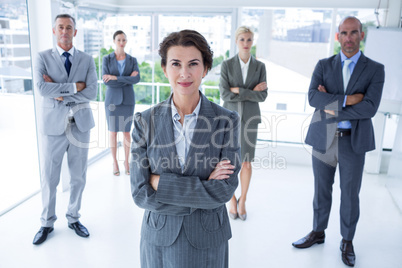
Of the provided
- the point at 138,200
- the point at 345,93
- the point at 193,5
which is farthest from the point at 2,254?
the point at 193,5

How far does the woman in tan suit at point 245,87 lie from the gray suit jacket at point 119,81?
1.60 meters

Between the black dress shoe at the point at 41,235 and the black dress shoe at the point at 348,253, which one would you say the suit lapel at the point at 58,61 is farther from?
the black dress shoe at the point at 348,253

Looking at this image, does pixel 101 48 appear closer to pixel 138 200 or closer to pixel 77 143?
pixel 77 143

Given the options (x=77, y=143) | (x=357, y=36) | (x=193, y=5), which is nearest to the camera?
(x=357, y=36)

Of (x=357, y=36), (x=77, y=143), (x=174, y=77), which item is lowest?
(x=77, y=143)

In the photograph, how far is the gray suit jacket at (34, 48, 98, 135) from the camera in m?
3.27

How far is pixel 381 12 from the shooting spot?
5.18m

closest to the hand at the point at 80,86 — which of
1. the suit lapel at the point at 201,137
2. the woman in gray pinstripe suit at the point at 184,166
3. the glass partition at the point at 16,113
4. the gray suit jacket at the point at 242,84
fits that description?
the glass partition at the point at 16,113

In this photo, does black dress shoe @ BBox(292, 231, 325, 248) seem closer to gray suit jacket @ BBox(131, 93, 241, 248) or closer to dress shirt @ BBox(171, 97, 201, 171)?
gray suit jacket @ BBox(131, 93, 241, 248)

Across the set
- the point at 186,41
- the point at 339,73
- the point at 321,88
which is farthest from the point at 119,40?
the point at 186,41

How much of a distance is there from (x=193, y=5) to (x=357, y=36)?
3.13 metres

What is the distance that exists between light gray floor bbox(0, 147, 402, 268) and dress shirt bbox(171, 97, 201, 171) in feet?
5.64

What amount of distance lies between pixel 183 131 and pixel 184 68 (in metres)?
0.30

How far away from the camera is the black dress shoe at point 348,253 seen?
3.15 m
